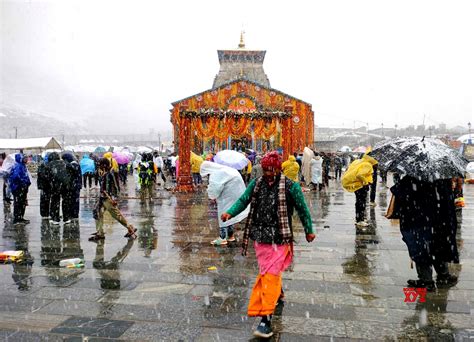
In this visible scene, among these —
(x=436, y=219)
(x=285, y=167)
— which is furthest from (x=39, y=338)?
(x=285, y=167)

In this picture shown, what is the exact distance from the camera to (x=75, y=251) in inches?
268

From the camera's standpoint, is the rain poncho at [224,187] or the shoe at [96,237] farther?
the shoe at [96,237]

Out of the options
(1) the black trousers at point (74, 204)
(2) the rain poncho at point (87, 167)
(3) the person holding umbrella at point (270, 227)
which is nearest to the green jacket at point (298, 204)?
(3) the person holding umbrella at point (270, 227)

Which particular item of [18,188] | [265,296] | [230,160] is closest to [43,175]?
[18,188]

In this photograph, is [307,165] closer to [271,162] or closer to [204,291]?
[204,291]

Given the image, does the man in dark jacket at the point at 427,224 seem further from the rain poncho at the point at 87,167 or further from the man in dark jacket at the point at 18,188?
the rain poncho at the point at 87,167

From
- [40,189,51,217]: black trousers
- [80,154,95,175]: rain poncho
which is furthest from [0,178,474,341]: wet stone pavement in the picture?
[80,154,95,175]: rain poncho

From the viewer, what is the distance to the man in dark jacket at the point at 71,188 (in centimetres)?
945

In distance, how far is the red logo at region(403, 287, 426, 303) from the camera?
4539 millimetres

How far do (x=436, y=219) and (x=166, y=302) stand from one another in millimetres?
3066

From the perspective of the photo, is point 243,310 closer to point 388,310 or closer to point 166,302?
point 166,302

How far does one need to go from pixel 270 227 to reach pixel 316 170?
12.8 metres

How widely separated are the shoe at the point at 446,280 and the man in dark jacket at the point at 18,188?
811cm

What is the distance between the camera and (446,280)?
201 inches
